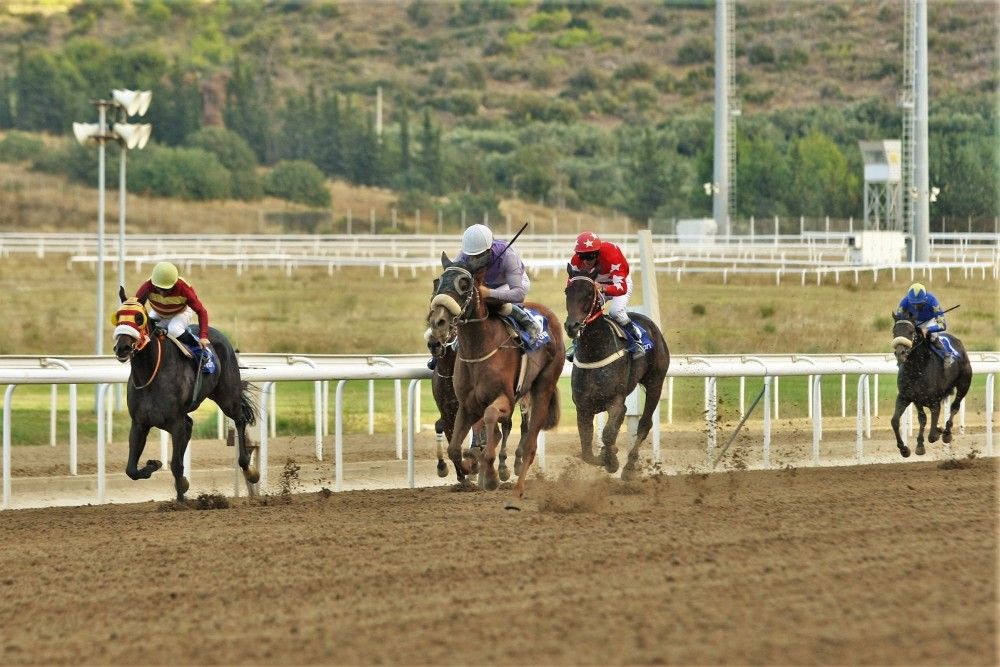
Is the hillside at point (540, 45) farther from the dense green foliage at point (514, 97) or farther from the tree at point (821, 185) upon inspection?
the tree at point (821, 185)

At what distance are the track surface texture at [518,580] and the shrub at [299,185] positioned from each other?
59.6 metres

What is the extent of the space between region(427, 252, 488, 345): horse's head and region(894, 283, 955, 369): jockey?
5.52 m

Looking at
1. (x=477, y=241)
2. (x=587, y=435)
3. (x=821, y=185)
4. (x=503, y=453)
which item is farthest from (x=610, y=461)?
(x=821, y=185)

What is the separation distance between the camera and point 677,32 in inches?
4803

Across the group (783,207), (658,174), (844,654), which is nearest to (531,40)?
(658,174)

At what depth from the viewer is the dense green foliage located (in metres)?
63.2

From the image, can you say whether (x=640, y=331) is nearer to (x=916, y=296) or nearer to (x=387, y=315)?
(x=916, y=296)

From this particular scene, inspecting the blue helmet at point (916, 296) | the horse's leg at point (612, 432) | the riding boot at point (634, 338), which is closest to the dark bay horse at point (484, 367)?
the horse's leg at point (612, 432)

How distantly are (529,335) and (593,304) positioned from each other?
24.3 inches

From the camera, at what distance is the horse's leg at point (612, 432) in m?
10.5

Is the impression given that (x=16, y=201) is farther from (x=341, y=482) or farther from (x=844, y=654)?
(x=844, y=654)

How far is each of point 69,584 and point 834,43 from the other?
108 meters

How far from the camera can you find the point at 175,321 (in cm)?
1011

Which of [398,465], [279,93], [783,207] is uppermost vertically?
[279,93]
